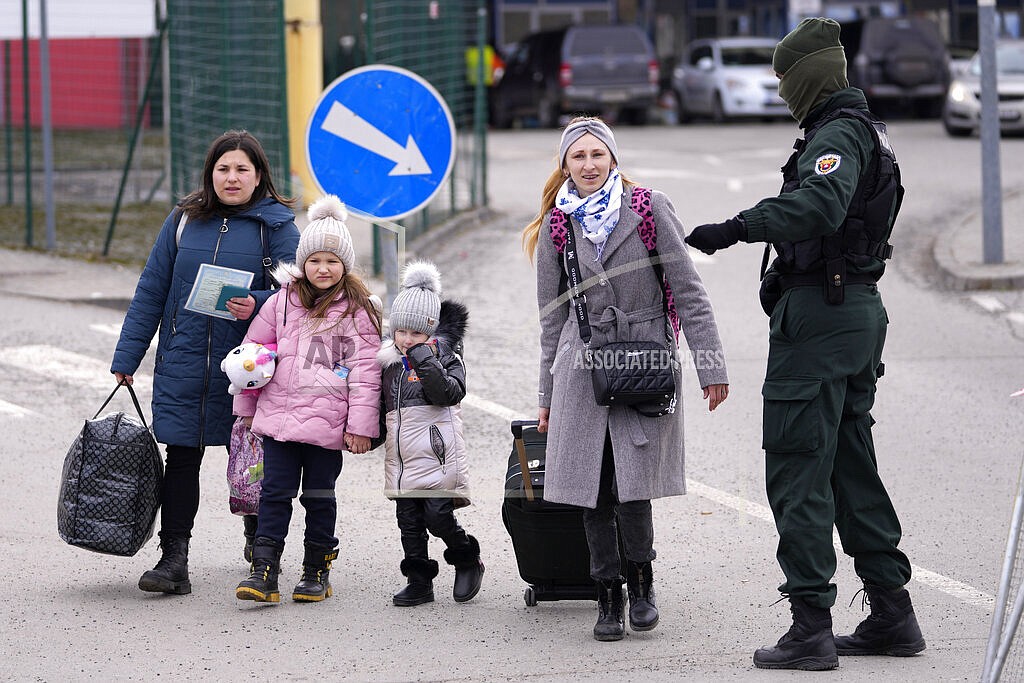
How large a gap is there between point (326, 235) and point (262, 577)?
1277mm

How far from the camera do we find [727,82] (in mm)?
27562

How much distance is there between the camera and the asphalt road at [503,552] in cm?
509

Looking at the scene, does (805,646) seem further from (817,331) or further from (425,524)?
(425,524)

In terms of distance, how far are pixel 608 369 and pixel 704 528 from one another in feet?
5.95

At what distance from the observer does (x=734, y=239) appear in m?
4.55

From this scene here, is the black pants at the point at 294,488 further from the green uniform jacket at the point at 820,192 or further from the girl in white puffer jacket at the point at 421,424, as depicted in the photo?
the green uniform jacket at the point at 820,192

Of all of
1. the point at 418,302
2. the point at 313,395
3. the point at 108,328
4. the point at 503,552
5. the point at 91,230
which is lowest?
the point at 503,552

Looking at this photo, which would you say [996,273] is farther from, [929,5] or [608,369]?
[929,5]

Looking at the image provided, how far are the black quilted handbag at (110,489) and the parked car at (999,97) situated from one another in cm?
1850

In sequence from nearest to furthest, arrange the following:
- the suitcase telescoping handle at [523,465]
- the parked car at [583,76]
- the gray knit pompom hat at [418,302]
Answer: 1. the suitcase telescoping handle at [523,465]
2. the gray knit pompom hat at [418,302]
3. the parked car at [583,76]

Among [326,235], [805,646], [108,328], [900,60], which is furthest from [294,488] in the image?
[900,60]

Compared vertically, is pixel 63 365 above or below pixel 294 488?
below

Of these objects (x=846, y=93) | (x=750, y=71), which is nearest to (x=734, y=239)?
(x=846, y=93)

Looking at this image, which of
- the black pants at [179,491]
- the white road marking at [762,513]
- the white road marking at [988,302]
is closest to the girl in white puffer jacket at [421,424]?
the black pants at [179,491]
